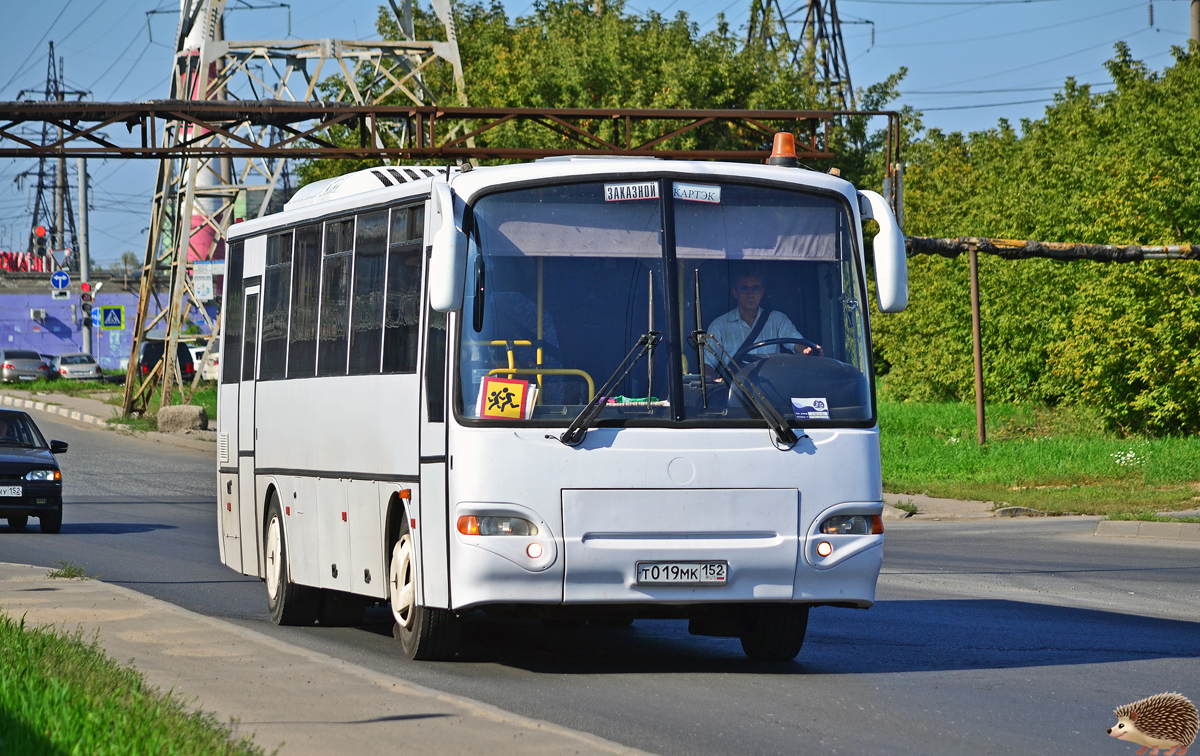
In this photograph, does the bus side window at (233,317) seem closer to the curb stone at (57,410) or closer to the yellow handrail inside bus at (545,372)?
the yellow handrail inside bus at (545,372)

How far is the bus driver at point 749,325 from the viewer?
29.8 feet

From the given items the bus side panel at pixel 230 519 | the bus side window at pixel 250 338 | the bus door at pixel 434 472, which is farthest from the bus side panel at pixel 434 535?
the bus side panel at pixel 230 519

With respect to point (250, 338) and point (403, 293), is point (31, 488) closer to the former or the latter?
point (250, 338)

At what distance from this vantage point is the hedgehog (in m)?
6.26

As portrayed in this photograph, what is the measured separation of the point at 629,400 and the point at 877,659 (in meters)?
2.47

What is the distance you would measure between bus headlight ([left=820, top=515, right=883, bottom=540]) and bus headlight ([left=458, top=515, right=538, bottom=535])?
1635 mm

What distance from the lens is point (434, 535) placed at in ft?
29.5

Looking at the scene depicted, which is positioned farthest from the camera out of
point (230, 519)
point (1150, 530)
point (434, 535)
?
point (1150, 530)

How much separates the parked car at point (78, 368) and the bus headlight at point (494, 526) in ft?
213

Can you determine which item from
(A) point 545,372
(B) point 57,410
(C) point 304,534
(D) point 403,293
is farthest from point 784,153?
(B) point 57,410

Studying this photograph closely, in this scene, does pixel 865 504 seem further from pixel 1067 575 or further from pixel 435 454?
pixel 1067 575

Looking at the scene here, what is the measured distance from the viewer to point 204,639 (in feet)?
31.5

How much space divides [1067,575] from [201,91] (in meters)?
25.9

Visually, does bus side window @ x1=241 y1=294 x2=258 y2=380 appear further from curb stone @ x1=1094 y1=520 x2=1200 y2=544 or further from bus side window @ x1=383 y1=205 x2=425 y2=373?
curb stone @ x1=1094 y1=520 x2=1200 y2=544
